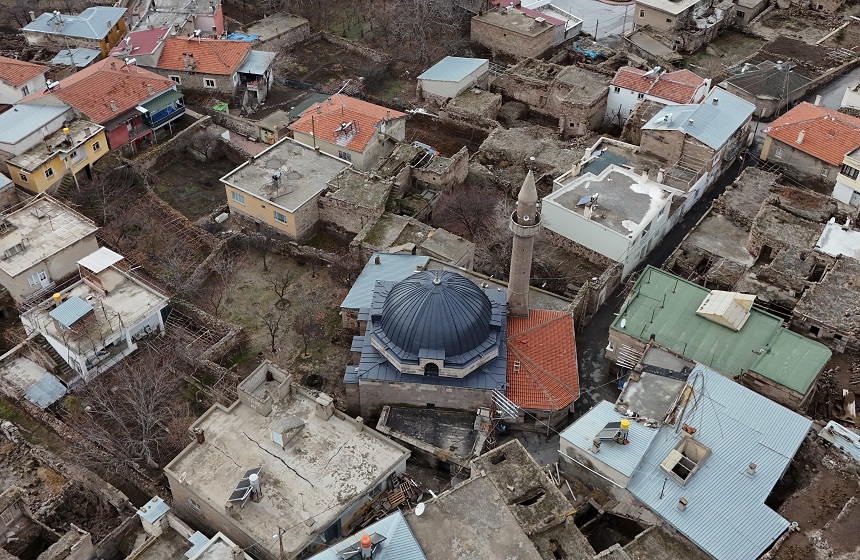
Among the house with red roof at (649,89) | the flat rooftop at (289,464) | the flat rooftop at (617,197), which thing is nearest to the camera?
the flat rooftop at (289,464)

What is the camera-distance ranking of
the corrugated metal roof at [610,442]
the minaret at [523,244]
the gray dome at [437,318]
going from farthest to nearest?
the minaret at [523,244]
the gray dome at [437,318]
the corrugated metal roof at [610,442]

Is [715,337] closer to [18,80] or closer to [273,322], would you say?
[273,322]

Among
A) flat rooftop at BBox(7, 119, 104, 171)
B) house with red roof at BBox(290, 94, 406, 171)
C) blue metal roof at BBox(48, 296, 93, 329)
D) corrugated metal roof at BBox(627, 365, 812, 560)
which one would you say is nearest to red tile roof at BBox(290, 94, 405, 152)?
house with red roof at BBox(290, 94, 406, 171)

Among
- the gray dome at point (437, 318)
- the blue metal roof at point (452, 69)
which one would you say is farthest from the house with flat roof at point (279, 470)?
the blue metal roof at point (452, 69)

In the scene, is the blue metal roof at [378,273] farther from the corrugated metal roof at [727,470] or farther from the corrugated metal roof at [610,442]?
the corrugated metal roof at [727,470]

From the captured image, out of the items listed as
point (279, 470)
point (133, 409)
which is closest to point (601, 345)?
point (279, 470)

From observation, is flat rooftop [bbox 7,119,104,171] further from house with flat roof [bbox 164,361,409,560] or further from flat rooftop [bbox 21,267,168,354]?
house with flat roof [bbox 164,361,409,560]

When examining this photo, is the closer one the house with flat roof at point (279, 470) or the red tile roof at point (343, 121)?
the house with flat roof at point (279, 470)
